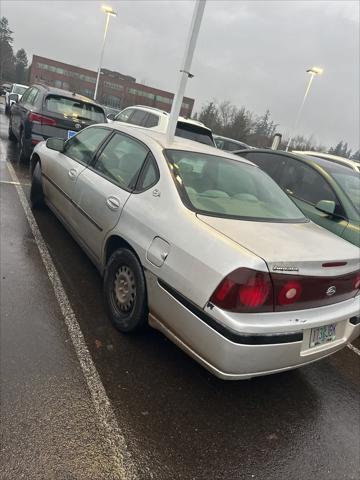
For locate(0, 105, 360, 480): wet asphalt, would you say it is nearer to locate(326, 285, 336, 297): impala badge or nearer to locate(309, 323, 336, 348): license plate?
locate(309, 323, 336, 348): license plate

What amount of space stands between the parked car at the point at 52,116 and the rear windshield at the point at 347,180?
4635 millimetres

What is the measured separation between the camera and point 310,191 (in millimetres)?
5520

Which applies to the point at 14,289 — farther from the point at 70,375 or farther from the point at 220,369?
the point at 220,369

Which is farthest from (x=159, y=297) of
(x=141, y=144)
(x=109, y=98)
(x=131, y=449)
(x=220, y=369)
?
(x=109, y=98)

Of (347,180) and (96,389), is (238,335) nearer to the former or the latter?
(96,389)

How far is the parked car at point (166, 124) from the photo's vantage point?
852cm

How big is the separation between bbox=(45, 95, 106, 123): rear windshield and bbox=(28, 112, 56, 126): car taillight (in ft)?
0.66

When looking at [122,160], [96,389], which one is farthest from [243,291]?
[122,160]

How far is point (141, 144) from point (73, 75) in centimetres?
8535

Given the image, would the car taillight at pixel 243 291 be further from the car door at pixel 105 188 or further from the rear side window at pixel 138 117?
the rear side window at pixel 138 117

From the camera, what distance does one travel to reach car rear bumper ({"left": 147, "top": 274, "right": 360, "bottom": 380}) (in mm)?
2305

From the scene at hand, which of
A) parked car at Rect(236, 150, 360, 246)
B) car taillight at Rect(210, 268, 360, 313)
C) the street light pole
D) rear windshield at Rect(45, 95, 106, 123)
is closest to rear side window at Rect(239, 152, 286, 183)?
parked car at Rect(236, 150, 360, 246)

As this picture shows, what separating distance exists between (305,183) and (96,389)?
4.17m

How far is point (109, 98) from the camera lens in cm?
7969
